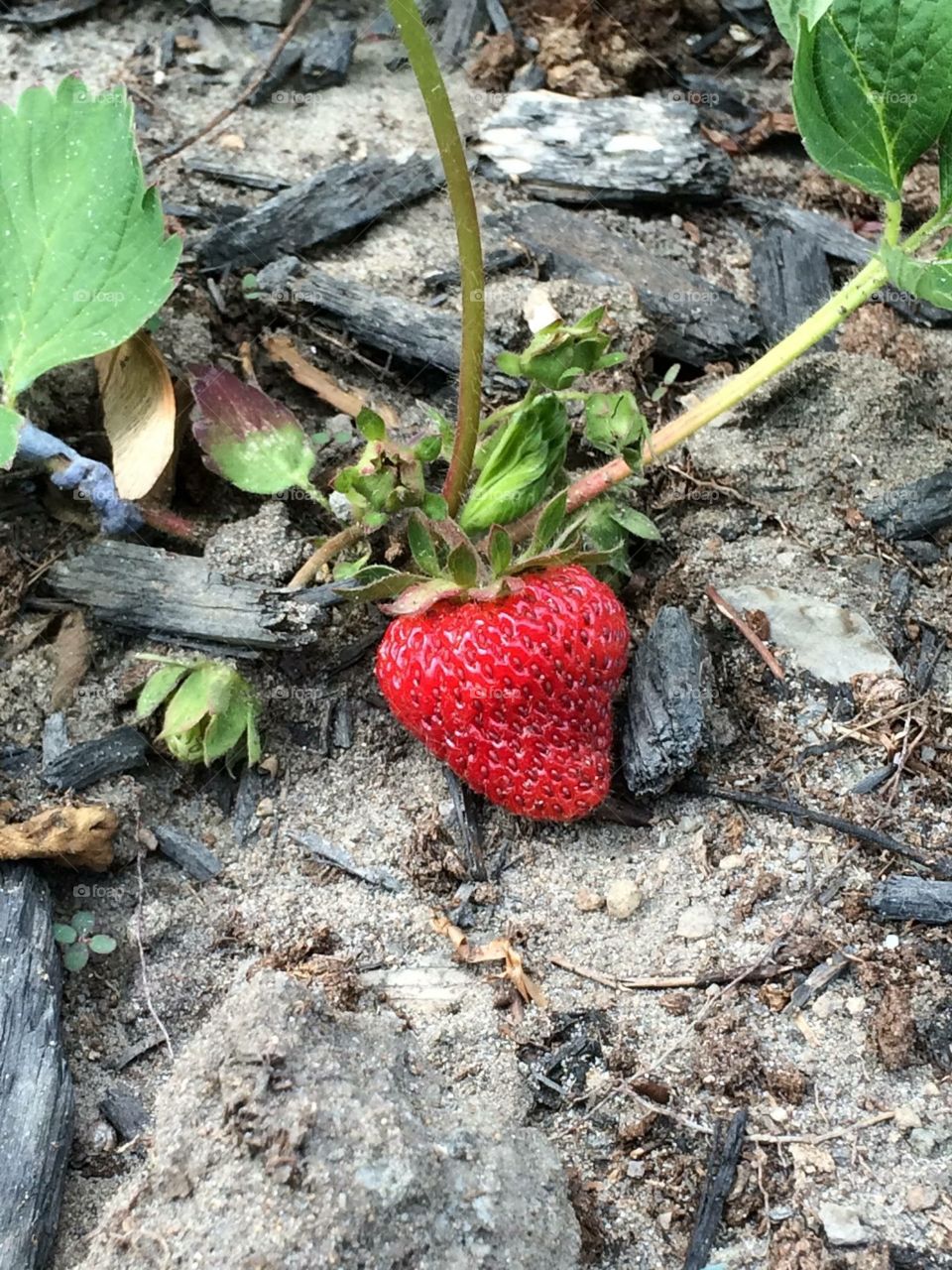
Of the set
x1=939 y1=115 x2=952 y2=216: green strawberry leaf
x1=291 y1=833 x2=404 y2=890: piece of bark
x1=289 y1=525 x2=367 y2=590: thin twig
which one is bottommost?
x1=291 y1=833 x2=404 y2=890: piece of bark

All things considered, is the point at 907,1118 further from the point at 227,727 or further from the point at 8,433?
the point at 8,433

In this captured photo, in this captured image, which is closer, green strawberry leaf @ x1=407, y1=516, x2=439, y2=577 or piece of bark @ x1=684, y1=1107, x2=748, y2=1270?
piece of bark @ x1=684, y1=1107, x2=748, y2=1270

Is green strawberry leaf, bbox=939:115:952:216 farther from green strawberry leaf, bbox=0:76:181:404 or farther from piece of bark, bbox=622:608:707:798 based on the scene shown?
green strawberry leaf, bbox=0:76:181:404

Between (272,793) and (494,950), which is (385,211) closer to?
(272,793)

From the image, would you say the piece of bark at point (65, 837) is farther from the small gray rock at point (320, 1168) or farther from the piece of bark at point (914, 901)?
the piece of bark at point (914, 901)

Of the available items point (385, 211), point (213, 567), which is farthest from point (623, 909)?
point (385, 211)

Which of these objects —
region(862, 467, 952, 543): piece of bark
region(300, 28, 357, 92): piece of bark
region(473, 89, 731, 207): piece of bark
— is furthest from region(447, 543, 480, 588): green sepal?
region(300, 28, 357, 92): piece of bark

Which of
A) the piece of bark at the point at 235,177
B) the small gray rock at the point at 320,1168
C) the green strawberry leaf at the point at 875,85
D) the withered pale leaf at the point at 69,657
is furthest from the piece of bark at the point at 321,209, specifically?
the small gray rock at the point at 320,1168
